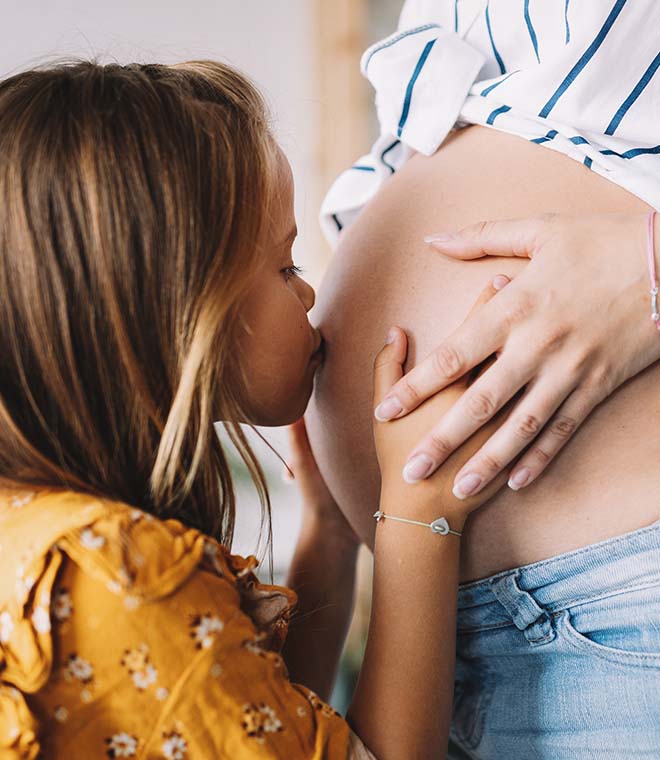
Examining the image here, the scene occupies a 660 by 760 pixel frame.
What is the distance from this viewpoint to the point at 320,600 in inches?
41.1

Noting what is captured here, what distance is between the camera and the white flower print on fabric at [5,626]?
1.99ft

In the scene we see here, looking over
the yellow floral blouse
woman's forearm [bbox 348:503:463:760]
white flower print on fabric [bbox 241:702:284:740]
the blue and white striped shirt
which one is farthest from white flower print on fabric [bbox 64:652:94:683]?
the blue and white striped shirt

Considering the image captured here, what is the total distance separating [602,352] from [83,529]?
459 millimetres

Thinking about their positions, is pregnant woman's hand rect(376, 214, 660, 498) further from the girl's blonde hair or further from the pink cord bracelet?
the girl's blonde hair

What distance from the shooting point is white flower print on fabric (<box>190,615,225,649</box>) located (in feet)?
2.04

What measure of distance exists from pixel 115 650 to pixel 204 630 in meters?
0.07

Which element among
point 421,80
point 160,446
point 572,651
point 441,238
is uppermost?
point 421,80

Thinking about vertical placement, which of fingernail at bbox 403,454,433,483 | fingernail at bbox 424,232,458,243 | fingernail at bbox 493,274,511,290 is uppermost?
fingernail at bbox 424,232,458,243

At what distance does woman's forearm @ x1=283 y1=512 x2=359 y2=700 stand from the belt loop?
0.28 meters

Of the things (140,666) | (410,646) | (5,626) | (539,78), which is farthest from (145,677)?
(539,78)

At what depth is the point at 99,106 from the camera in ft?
2.32

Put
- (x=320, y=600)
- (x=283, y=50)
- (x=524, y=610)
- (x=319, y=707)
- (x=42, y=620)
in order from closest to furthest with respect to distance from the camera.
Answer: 1. (x=42, y=620)
2. (x=319, y=707)
3. (x=524, y=610)
4. (x=320, y=600)
5. (x=283, y=50)

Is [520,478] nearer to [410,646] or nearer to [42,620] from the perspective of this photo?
[410,646]

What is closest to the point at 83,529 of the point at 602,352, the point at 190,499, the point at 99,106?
the point at 190,499
